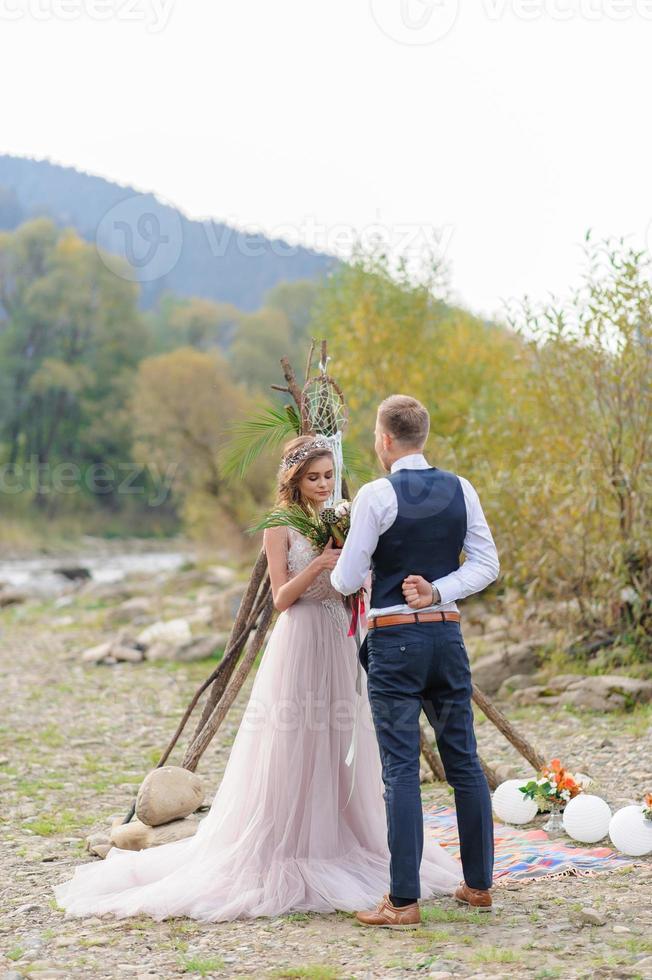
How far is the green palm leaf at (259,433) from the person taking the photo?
6.46 m

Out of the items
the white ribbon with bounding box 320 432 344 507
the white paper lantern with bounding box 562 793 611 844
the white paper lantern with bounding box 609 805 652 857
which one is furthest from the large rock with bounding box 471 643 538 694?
the white ribbon with bounding box 320 432 344 507

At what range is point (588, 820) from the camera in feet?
18.4

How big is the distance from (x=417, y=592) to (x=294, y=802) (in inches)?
53.1

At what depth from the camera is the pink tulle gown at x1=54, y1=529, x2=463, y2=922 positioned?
15.1 ft

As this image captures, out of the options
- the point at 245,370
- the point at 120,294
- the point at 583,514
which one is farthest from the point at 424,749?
the point at 120,294

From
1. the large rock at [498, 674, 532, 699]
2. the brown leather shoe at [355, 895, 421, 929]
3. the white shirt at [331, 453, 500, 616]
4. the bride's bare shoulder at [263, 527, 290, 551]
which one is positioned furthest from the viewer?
the large rock at [498, 674, 532, 699]

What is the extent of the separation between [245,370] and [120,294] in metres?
7.77

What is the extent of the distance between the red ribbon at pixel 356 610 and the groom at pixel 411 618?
1.84ft

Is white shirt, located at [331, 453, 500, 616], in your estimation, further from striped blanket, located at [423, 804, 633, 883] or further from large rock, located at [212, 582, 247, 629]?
large rock, located at [212, 582, 247, 629]

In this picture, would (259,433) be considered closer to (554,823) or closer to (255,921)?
(554,823)

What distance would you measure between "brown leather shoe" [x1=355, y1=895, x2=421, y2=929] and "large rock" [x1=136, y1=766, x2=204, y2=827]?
6.23 ft

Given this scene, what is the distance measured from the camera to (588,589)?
33.7ft

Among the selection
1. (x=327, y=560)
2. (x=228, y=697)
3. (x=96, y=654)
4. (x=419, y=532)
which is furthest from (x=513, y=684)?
(x=96, y=654)

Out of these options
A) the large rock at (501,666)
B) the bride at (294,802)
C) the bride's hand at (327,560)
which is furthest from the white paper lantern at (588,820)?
the large rock at (501,666)
